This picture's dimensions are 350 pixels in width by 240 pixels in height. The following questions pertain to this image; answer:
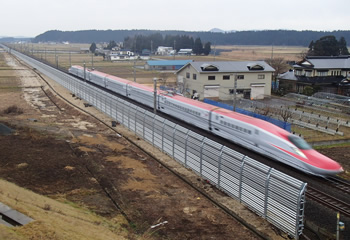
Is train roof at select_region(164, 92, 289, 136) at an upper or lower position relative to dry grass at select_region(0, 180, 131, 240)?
upper

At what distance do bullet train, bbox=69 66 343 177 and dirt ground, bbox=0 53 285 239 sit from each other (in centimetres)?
572

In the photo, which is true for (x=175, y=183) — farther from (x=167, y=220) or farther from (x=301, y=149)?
(x=301, y=149)

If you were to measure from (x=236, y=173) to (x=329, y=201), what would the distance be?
517 centimetres

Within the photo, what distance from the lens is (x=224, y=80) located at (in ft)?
171

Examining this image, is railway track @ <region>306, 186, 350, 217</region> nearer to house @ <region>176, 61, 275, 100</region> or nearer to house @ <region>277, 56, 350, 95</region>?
house @ <region>176, 61, 275, 100</region>

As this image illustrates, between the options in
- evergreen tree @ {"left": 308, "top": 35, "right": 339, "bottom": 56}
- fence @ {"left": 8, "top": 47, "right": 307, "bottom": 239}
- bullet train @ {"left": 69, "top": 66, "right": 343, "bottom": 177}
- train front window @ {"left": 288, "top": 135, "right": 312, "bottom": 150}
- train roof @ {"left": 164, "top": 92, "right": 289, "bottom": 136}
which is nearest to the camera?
fence @ {"left": 8, "top": 47, "right": 307, "bottom": 239}

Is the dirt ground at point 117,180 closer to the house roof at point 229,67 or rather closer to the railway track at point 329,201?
the railway track at point 329,201

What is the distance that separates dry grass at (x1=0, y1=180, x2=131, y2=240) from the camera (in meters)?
11.2

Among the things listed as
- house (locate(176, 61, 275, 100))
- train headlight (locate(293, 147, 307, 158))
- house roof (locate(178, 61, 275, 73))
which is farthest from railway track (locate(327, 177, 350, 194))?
house roof (locate(178, 61, 275, 73))

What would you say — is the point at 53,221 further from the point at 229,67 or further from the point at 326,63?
the point at 326,63

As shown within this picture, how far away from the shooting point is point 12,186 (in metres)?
16.2

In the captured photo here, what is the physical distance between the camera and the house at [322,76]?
2117 inches

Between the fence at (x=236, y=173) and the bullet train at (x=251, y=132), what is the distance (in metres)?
5.50

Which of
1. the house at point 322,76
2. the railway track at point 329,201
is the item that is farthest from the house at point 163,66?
the railway track at point 329,201
